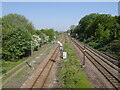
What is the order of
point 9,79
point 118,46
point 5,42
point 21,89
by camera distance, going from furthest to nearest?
point 118,46
point 5,42
point 9,79
point 21,89

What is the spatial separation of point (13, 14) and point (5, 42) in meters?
20.0

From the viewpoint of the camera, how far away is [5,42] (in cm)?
2347

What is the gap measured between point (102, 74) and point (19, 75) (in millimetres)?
8536

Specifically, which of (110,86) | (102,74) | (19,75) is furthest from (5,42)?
(110,86)

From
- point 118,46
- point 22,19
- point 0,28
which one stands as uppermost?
point 22,19

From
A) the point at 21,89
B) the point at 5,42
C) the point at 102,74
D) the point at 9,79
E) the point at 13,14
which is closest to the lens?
the point at 21,89

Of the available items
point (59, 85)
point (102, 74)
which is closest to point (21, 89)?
point (59, 85)

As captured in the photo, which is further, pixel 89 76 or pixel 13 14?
pixel 13 14

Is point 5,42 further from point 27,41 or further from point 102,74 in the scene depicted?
point 102,74

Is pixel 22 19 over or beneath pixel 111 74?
over

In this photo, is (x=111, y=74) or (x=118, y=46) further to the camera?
(x=118, y=46)

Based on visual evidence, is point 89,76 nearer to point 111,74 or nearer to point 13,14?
point 111,74

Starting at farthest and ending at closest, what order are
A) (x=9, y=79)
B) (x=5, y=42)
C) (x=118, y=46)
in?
1. (x=118, y=46)
2. (x=5, y=42)
3. (x=9, y=79)

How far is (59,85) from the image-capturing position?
474 inches
